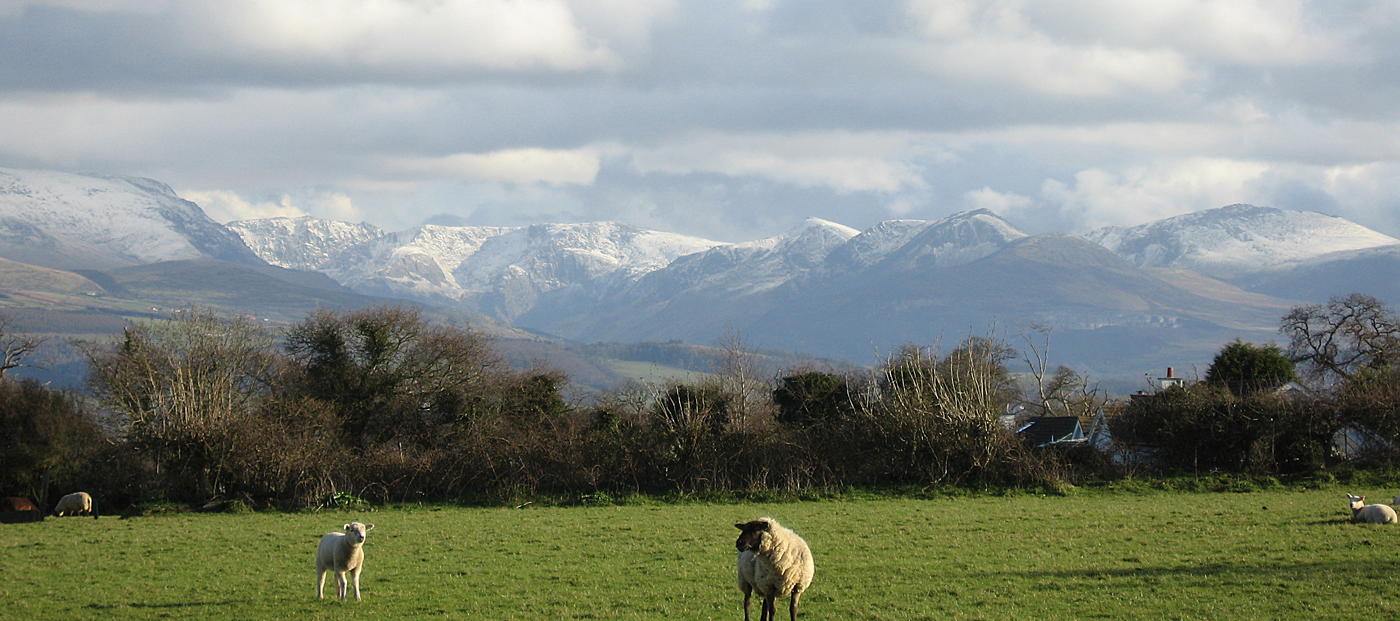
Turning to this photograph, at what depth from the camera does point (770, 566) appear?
14.0 meters

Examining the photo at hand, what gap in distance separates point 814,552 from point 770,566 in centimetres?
743

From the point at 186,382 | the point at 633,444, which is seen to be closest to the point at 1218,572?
the point at 633,444

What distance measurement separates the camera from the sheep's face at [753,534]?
13.6 meters

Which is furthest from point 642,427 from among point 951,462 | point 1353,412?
point 1353,412

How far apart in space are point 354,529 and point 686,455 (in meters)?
20.8

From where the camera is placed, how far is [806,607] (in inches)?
622

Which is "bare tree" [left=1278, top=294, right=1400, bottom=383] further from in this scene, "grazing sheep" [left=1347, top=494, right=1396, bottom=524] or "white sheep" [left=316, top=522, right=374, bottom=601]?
"white sheep" [left=316, top=522, right=374, bottom=601]

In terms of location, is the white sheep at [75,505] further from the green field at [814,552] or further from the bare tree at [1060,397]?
the bare tree at [1060,397]

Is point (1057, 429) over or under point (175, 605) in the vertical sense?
over

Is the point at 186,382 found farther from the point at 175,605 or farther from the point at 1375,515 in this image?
the point at 1375,515

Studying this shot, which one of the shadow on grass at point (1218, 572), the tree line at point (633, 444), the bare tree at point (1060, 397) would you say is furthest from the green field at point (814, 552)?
the bare tree at point (1060, 397)

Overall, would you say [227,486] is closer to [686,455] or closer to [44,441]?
[44,441]

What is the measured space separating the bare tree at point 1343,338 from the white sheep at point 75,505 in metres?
59.5

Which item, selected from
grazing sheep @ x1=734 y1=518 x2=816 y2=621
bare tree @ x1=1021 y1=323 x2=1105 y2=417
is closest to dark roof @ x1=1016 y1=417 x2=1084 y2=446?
bare tree @ x1=1021 y1=323 x2=1105 y2=417
